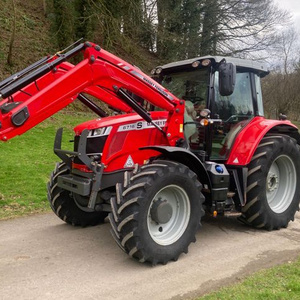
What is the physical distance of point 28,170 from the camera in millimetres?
8516

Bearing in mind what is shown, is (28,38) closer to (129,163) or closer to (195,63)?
(195,63)

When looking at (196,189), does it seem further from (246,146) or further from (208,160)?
(246,146)

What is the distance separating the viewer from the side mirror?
4.45m

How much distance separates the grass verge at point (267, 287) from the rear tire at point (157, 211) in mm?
851

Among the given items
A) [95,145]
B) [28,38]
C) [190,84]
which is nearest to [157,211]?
[95,145]

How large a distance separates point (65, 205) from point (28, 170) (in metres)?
3.72

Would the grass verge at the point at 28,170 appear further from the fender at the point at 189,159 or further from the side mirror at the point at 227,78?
the side mirror at the point at 227,78

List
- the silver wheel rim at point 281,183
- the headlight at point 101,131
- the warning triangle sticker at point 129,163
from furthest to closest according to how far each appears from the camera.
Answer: the silver wheel rim at point 281,183 → the warning triangle sticker at point 129,163 → the headlight at point 101,131

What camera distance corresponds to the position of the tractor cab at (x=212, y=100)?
16.4 ft

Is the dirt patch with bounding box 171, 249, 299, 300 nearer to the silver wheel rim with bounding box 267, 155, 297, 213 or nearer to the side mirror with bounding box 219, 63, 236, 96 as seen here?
the silver wheel rim with bounding box 267, 155, 297, 213

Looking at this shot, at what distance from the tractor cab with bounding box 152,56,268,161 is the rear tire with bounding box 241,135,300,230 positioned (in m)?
0.47

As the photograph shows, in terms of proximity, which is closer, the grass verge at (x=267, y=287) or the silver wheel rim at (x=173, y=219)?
the grass verge at (x=267, y=287)

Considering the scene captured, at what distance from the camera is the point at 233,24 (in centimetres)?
2259

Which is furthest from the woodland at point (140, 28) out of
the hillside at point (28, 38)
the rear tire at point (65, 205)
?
the rear tire at point (65, 205)
